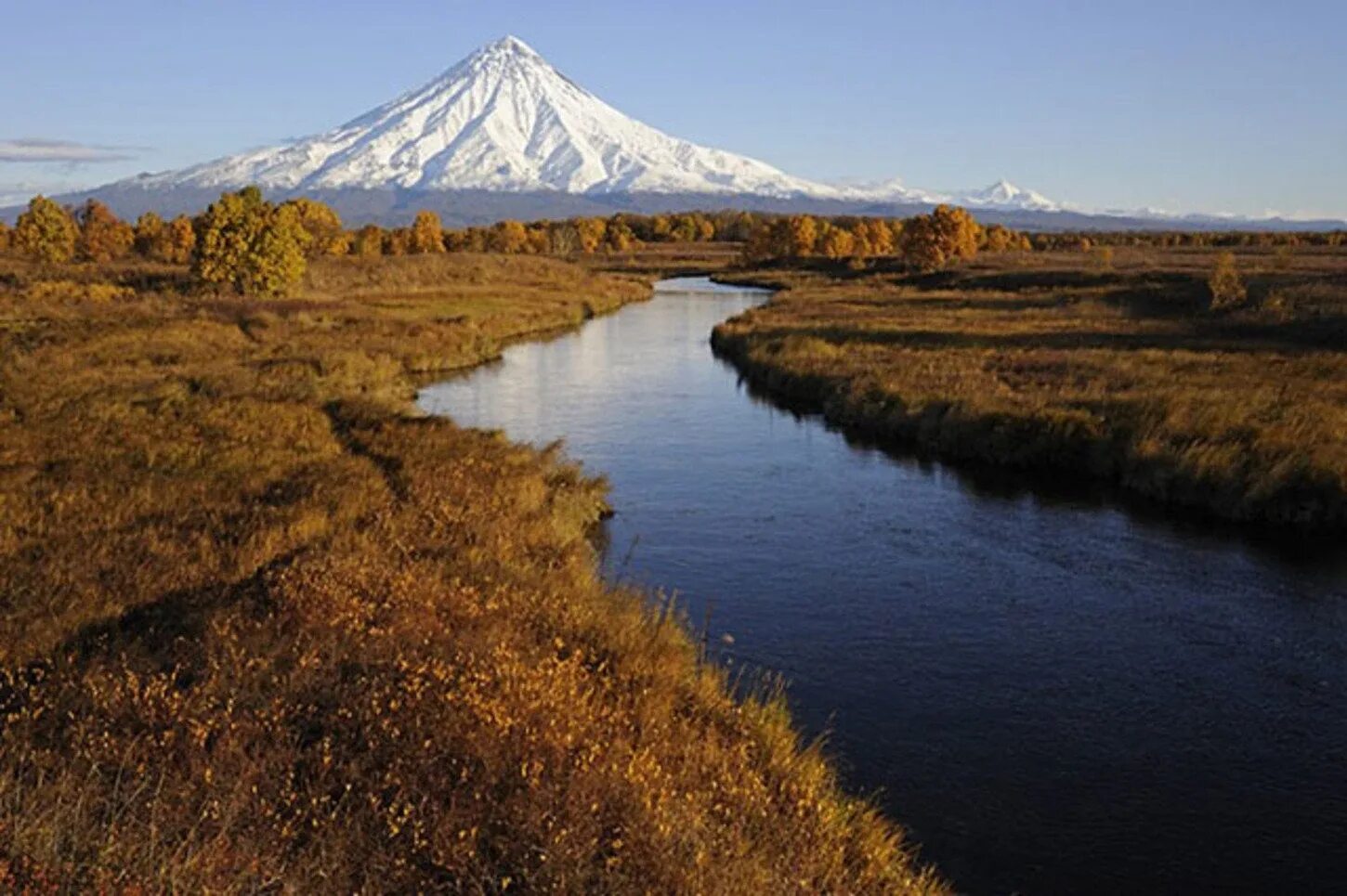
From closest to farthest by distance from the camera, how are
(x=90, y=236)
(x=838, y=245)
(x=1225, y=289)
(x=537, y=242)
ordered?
(x=1225, y=289) < (x=90, y=236) < (x=838, y=245) < (x=537, y=242)

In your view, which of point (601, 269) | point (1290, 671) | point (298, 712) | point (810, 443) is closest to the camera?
point (298, 712)

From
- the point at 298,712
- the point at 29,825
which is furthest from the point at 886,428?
the point at 29,825

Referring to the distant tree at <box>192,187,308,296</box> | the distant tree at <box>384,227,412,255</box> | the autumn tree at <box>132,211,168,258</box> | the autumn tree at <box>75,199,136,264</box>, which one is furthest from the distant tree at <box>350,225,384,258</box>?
the distant tree at <box>192,187,308,296</box>

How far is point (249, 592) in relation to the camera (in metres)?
11.8

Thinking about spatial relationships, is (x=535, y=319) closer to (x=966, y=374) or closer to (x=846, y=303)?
(x=846, y=303)

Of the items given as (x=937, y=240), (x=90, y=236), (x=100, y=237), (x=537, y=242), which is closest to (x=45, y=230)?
(x=90, y=236)

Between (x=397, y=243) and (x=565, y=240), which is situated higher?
(x=565, y=240)

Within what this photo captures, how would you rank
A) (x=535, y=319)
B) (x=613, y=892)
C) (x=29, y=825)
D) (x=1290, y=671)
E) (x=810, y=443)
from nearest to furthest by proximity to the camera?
(x=29, y=825), (x=613, y=892), (x=1290, y=671), (x=810, y=443), (x=535, y=319)

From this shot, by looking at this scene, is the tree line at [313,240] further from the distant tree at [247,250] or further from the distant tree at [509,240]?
the distant tree at [509,240]

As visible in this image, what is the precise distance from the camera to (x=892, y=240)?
168 meters

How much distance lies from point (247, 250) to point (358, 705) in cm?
6321

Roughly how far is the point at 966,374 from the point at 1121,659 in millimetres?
21866

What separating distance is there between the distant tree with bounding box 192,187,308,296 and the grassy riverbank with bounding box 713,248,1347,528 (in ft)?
98.6

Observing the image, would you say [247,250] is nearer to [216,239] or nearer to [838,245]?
[216,239]
